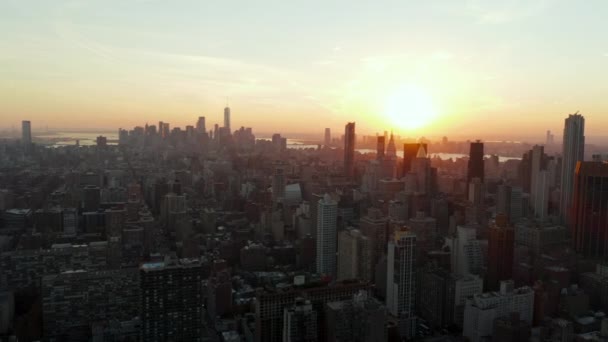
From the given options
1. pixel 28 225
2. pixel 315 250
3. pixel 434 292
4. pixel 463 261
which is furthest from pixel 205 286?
pixel 28 225

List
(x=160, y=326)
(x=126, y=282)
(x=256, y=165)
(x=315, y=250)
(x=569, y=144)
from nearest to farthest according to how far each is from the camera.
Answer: (x=160, y=326) → (x=126, y=282) → (x=315, y=250) → (x=569, y=144) → (x=256, y=165)

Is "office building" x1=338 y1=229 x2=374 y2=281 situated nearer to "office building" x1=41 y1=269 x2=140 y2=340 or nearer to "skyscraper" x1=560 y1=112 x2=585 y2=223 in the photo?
"office building" x1=41 y1=269 x2=140 y2=340

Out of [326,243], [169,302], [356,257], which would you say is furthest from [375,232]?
[169,302]

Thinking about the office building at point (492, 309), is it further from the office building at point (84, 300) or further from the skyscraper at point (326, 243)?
the office building at point (84, 300)

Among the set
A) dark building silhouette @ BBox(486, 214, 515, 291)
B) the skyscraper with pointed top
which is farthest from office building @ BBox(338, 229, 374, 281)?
the skyscraper with pointed top

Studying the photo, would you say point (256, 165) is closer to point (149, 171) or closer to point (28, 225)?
point (149, 171)
